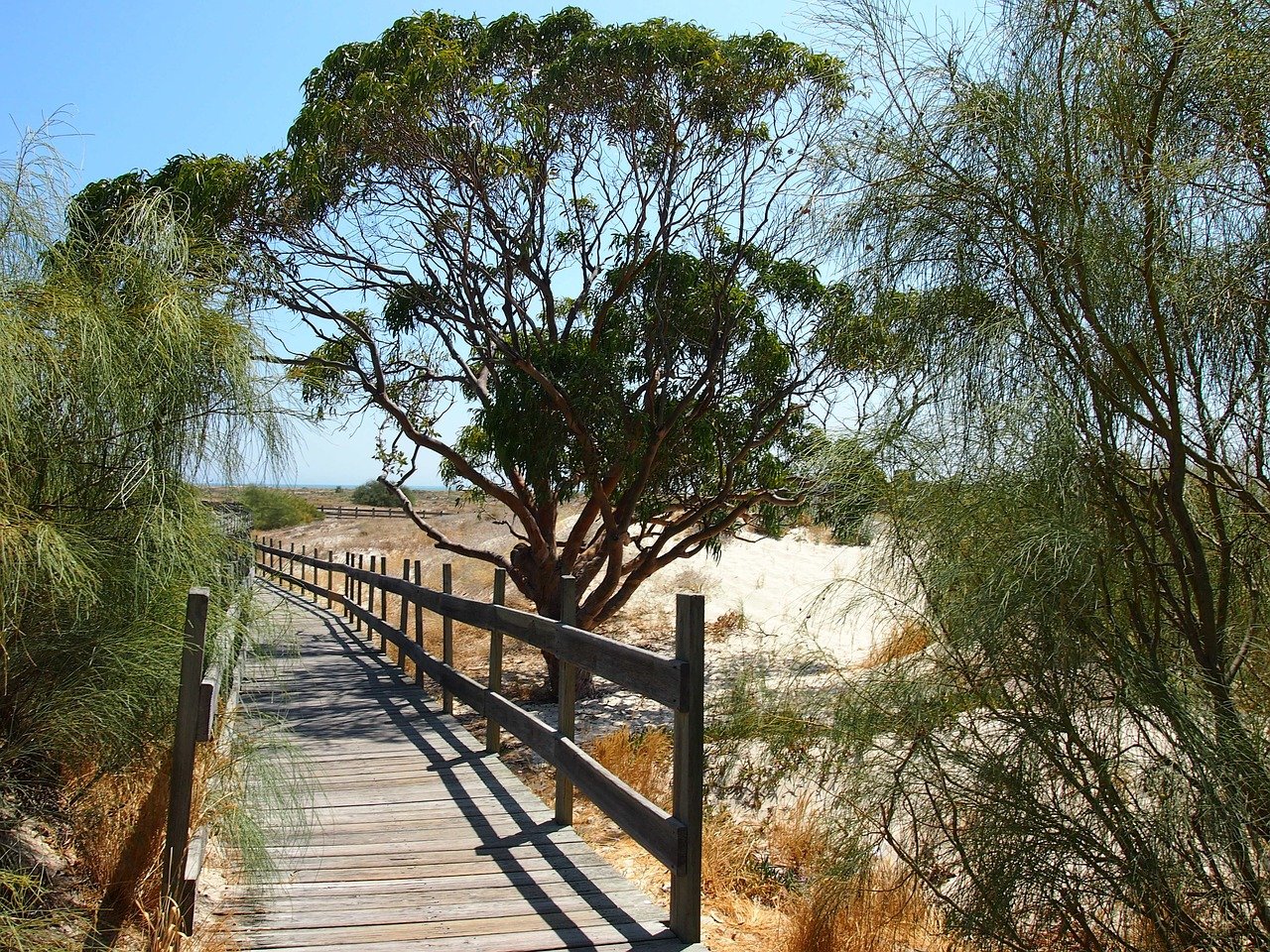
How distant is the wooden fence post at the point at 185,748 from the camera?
12.2 ft

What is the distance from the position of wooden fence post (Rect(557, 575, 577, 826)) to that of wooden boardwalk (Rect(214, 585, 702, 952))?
0.11 metres

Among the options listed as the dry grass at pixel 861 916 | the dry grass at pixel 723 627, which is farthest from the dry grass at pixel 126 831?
the dry grass at pixel 723 627

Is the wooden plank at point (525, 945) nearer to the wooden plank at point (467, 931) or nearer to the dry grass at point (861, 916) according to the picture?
the wooden plank at point (467, 931)

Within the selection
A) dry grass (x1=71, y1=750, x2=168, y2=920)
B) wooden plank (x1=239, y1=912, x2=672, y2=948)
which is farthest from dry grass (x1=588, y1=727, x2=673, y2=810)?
dry grass (x1=71, y1=750, x2=168, y2=920)

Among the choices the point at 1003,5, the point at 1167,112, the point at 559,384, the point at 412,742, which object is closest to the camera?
the point at 1167,112

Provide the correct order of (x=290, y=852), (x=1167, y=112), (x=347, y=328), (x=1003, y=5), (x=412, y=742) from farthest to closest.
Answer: (x=347, y=328) < (x=412, y=742) < (x=290, y=852) < (x=1003, y=5) < (x=1167, y=112)

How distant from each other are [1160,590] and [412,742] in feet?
19.4

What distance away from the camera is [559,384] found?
1091 cm

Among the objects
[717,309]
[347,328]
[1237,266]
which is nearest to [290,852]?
[1237,266]

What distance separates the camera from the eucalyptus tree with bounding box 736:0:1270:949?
9.95 feet

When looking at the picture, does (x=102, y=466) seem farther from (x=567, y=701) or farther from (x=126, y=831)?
(x=567, y=701)

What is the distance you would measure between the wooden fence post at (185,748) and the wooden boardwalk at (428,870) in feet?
1.51

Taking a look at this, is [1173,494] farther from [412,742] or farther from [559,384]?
[559,384]

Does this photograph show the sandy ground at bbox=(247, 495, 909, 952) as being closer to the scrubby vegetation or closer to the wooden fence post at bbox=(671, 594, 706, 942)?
the wooden fence post at bbox=(671, 594, 706, 942)
